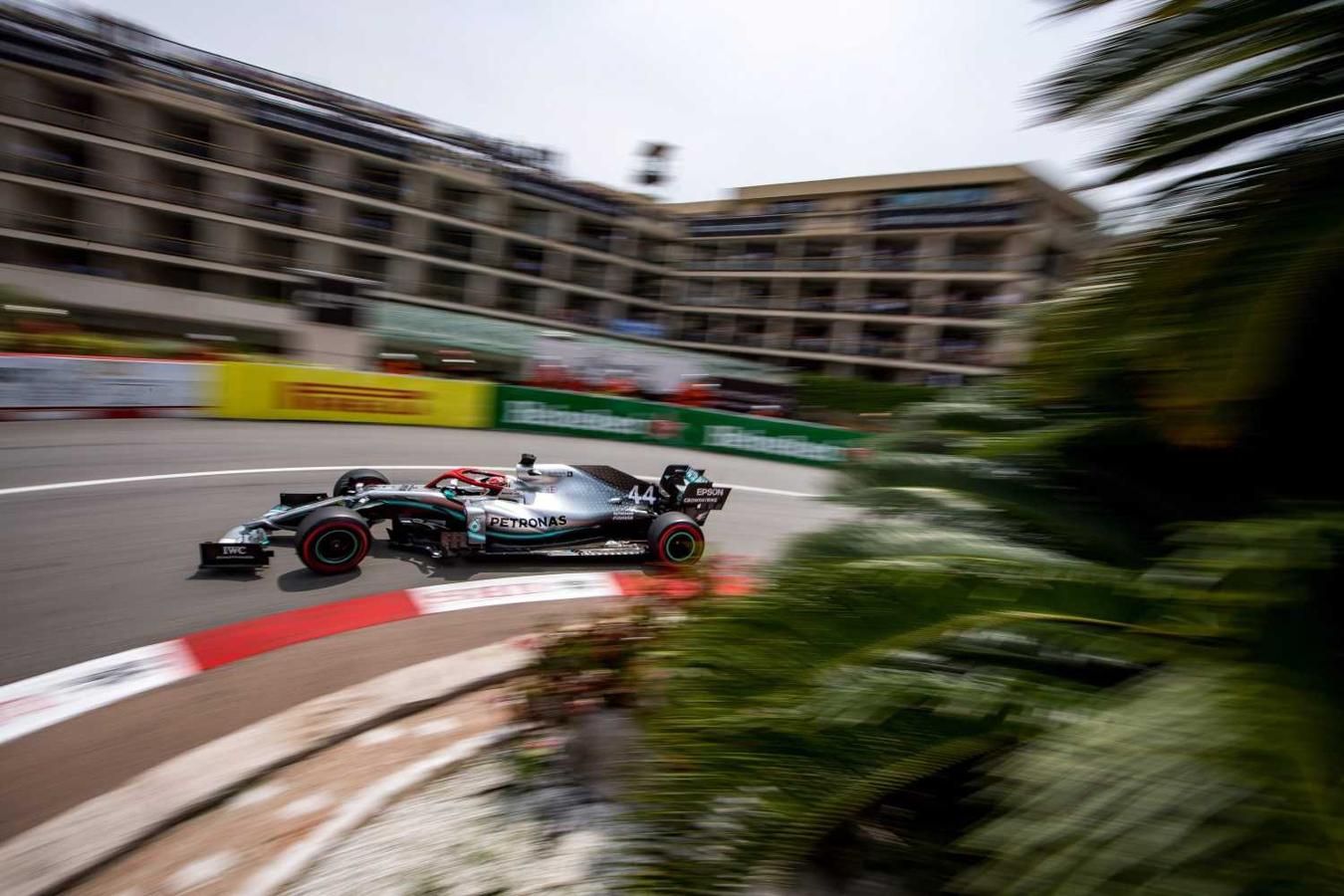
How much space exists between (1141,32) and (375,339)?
25.2 metres

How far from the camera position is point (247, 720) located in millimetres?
4973

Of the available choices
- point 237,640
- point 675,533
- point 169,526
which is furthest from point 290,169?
point 237,640

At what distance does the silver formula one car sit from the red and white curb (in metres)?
0.51

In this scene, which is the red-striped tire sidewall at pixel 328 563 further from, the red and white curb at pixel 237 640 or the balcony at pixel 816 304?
the balcony at pixel 816 304

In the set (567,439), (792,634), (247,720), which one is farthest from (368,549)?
(567,439)

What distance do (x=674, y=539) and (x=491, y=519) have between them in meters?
2.29

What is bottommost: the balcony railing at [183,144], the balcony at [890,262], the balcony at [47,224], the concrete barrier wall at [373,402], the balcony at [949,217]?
the concrete barrier wall at [373,402]

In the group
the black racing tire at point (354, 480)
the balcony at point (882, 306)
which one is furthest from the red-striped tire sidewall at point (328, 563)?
the balcony at point (882, 306)

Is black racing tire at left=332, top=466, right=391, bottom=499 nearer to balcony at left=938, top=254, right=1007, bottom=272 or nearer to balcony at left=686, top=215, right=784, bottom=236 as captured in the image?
balcony at left=938, top=254, right=1007, bottom=272

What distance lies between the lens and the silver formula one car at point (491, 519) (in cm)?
775

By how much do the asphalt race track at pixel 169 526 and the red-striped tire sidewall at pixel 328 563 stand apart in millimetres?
148

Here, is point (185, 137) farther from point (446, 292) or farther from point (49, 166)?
point (446, 292)

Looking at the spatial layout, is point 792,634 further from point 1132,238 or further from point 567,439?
point 567,439

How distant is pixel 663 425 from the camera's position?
1997 cm
